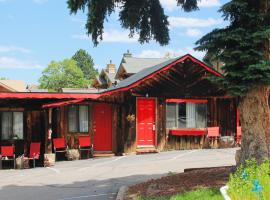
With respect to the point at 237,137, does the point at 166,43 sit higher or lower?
higher

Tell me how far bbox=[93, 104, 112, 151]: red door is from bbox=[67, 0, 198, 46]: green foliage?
10494 millimetres

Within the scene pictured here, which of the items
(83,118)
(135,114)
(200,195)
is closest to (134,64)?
(135,114)

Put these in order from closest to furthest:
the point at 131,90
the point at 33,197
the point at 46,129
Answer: the point at 33,197 < the point at 46,129 < the point at 131,90

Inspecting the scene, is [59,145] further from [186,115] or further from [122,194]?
[122,194]

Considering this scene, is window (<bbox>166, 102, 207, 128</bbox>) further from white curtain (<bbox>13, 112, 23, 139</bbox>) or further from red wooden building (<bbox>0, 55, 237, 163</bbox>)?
white curtain (<bbox>13, 112, 23, 139</bbox>)

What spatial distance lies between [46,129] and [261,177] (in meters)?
15.8

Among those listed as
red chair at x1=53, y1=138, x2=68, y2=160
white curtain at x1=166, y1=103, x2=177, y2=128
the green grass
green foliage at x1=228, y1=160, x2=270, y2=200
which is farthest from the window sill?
green foliage at x1=228, y1=160, x2=270, y2=200

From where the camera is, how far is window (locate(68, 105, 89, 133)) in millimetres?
23125

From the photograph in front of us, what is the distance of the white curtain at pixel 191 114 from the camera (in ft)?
81.9

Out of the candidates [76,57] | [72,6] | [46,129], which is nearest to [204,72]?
[46,129]

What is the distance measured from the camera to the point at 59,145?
22250 millimetres

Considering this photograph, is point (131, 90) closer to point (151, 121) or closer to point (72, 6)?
point (151, 121)

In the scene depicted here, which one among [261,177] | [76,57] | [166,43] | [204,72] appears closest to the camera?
[261,177]

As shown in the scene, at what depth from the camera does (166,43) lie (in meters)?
13.7
